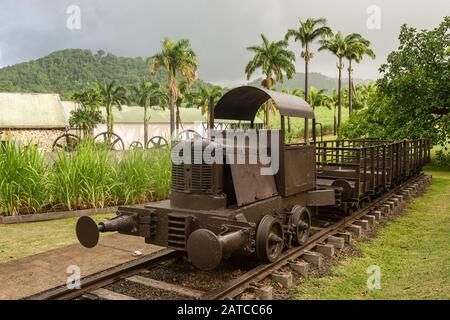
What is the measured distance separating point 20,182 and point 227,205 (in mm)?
6143

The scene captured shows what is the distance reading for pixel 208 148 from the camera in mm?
5656

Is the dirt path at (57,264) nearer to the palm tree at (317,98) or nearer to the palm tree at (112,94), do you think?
the palm tree at (112,94)

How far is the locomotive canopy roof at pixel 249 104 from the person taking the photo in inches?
259

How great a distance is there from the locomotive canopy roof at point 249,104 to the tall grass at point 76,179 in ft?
14.1

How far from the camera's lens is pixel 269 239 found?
578cm

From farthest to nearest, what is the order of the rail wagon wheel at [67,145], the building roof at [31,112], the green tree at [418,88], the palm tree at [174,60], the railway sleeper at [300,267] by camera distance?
the palm tree at [174,60] → the building roof at [31,112] → the green tree at [418,88] → the rail wagon wheel at [67,145] → the railway sleeper at [300,267]

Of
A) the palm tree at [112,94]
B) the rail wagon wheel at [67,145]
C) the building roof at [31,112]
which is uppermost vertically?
the palm tree at [112,94]

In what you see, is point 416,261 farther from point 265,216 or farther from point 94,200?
point 94,200

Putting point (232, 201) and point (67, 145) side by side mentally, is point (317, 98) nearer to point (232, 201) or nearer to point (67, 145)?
point (67, 145)

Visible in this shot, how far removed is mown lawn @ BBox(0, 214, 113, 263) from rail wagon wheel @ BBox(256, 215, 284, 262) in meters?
3.90

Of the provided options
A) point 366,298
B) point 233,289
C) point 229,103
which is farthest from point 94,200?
point 366,298

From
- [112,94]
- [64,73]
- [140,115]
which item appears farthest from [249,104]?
[64,73]

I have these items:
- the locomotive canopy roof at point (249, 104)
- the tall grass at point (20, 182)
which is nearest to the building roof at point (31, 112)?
the tall grass at point (20, 182)
